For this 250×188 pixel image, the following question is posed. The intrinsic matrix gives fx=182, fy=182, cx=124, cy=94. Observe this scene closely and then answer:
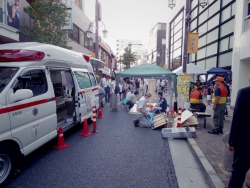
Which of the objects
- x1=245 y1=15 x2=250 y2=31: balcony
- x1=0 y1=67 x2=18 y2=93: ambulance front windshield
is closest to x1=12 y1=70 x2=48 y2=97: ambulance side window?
x1=0 y1=67 x2=18 y2=93: ambulance front windshield

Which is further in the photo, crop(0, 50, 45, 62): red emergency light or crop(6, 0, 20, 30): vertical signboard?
crop(6, 0, 20, 30): vertical signboard

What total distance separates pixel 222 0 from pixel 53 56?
17.3 m

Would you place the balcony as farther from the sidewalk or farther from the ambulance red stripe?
the ambulance red stripe

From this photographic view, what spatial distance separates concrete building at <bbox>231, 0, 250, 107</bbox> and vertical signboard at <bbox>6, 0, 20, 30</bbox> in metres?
12.7

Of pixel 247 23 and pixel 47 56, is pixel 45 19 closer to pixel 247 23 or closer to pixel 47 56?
pixel 47 56

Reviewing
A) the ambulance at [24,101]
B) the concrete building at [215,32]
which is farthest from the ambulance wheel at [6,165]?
the concrete building at [215,32]

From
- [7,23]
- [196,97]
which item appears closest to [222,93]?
[196,97]

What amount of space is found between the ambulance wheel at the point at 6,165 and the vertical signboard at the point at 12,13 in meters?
8.75

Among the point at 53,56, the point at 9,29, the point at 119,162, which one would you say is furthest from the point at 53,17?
the point at 119,162

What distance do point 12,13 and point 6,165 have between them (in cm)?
942

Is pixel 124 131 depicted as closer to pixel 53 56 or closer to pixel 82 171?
pixel 82 171

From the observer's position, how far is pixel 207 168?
3.69 meters

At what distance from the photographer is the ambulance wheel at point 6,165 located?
10.1 ft

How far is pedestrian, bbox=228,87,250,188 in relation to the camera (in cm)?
240
